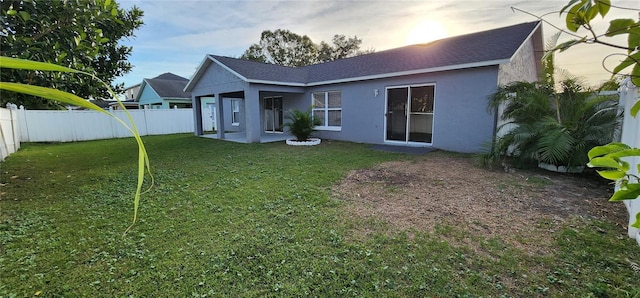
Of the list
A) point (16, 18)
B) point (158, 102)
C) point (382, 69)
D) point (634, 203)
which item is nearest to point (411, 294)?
point (634, 203)

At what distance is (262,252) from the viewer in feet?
9.52

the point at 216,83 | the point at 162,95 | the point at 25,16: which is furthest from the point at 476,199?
the point at 162,95

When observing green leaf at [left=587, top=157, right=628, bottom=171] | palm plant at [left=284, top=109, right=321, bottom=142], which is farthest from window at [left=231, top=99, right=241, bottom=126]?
green leaf at [left=587, top=157, right=628, bottom=171]

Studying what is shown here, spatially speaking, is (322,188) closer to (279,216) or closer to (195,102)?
(279,216)

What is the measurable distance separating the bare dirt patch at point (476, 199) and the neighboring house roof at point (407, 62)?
357 centimetres

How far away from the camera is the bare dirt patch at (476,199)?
3551 mm

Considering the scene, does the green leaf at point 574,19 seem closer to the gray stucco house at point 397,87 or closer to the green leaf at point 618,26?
the green leaf at point 618,26

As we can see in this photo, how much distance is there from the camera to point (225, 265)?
2682 millimetres

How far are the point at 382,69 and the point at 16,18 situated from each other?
9.05 meters

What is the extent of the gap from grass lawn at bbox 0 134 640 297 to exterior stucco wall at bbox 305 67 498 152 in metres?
4.99

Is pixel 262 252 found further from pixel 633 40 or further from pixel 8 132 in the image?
pixel 8 132

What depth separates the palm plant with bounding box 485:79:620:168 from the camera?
212 inches

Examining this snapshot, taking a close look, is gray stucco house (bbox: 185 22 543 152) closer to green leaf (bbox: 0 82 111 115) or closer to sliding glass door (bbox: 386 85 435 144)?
sliding glass door (bbox: 386 85 435 144)

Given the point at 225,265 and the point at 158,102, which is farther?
the point at 158,102
